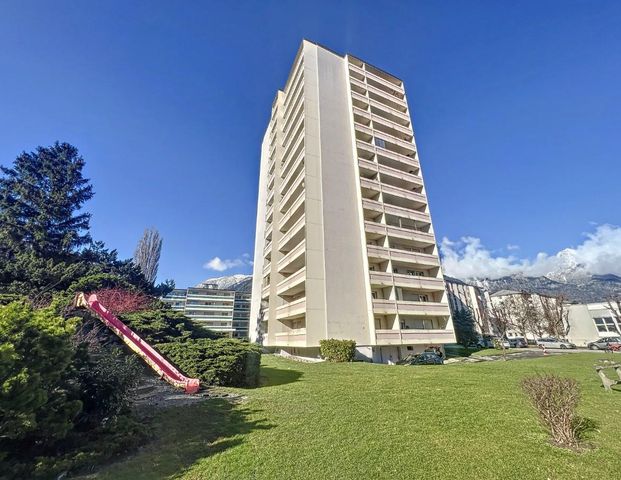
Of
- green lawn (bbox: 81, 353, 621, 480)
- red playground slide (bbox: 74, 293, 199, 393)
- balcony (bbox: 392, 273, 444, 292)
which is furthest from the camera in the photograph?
balcony (bbox: 392, 273, 444, 292)

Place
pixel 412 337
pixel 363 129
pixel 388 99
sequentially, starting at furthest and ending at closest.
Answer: pixel 388 99
pixel 363 129
pixel 412 337

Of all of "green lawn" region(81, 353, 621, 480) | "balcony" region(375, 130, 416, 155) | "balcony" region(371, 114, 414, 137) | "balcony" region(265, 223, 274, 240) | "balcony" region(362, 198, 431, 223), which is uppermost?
"balcony" region(371, 114, 414, 137)

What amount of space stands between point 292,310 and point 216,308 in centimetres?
8783

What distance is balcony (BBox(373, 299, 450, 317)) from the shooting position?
25.6 meters

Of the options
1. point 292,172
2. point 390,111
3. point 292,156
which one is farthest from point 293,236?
point 390,111

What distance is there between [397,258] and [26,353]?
1081 inches

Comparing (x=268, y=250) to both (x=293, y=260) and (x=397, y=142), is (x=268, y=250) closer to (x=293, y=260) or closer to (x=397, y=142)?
(x=293, y=260)

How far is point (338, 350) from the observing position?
22234 millimetres

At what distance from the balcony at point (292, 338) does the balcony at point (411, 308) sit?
6971mm

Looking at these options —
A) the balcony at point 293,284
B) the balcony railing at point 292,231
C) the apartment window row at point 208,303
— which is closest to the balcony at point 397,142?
the balcony railing at point 292,231

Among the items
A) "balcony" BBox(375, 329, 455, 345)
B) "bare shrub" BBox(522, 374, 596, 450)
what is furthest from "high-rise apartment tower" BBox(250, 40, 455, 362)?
"bare shrub" BBox(522, 374, 596, 450)

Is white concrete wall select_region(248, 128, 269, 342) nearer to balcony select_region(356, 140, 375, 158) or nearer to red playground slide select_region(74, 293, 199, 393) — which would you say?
balcony select_region(356, 140, 375, 158)

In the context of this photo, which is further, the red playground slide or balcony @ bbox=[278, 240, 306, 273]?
balcony @ bbox=[278, 240, 306, 273]

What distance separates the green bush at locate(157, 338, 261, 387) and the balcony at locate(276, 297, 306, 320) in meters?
11.9
